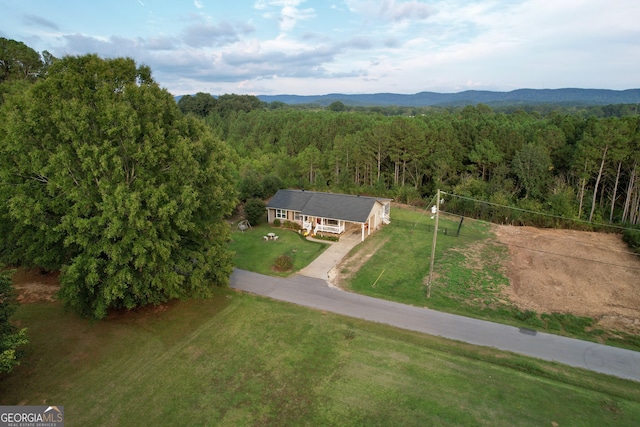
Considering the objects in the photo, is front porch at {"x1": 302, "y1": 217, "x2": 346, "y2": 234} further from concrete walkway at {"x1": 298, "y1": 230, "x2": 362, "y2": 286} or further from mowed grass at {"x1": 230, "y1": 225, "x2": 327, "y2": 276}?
mowed grass at {"x1": 230, "y1": 225, "x2": 327, "y2": 276}

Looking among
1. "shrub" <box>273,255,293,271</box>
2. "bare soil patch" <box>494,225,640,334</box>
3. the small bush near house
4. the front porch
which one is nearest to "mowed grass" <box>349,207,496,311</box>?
"bare soil patch" <box>494,225,640,334</box>

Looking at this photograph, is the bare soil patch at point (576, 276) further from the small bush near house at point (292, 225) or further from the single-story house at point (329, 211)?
the small bush near house at point (292, 225)

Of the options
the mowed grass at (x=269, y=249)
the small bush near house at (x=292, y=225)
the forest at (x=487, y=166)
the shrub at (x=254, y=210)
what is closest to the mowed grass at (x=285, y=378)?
the mowed grass at (x=269, y=249)

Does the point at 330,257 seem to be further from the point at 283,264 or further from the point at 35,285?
the point at 35,285

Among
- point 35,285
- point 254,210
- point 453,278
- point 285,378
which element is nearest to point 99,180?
point 35,285

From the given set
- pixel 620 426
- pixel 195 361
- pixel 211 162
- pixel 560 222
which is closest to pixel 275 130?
pixel 560 222

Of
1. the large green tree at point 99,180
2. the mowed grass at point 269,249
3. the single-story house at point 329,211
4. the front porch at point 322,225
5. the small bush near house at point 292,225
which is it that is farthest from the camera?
the small bush near house at point 292,225
